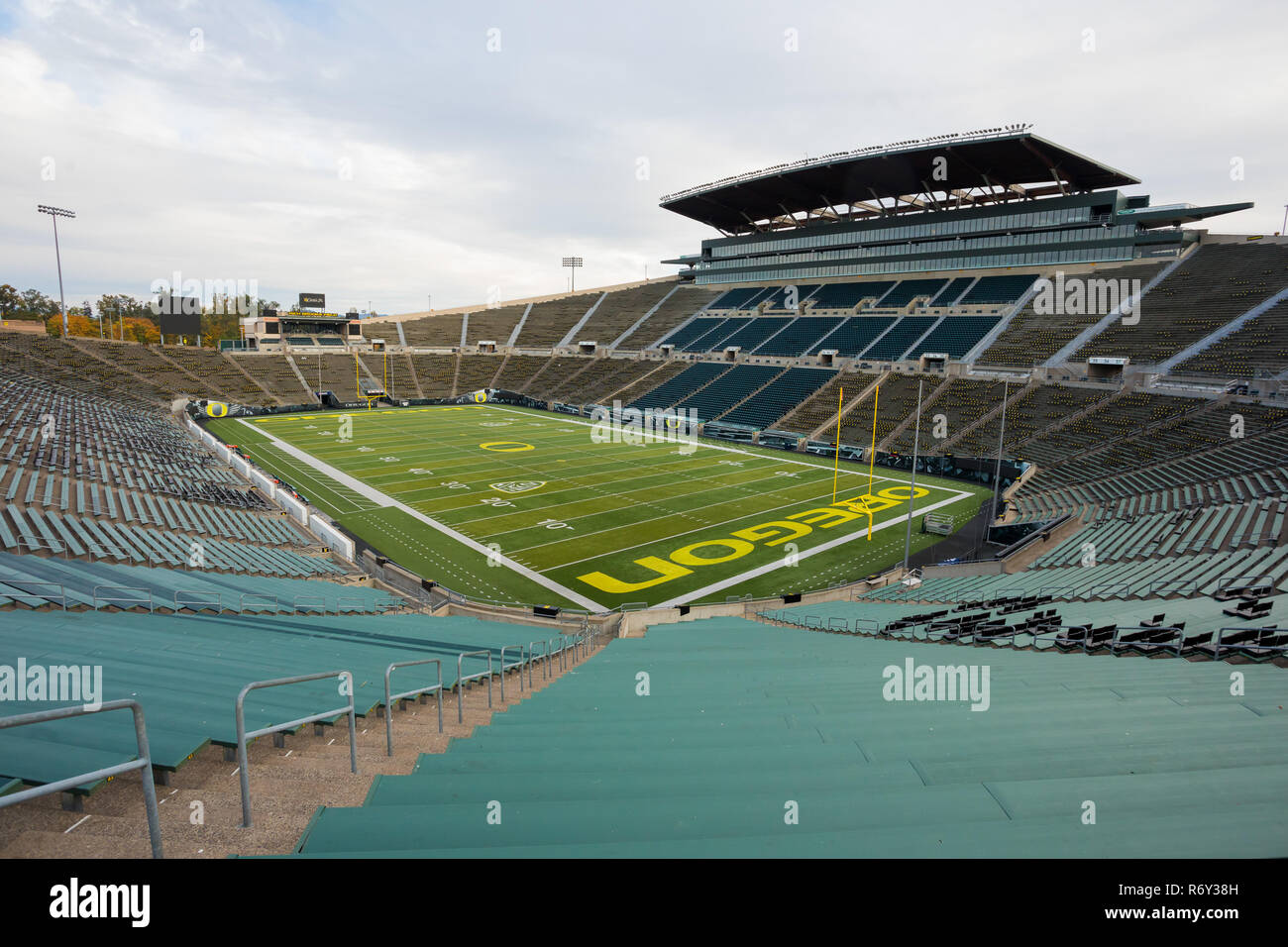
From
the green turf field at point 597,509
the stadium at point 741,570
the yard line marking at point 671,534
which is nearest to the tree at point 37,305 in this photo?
the stadium at point 741,570

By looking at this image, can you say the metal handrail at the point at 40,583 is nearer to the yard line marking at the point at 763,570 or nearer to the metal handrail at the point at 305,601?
the metal handrail at the point at 305,601

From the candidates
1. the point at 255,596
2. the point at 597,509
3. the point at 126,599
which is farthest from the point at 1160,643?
the point at 597,509

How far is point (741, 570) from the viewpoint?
23219mm

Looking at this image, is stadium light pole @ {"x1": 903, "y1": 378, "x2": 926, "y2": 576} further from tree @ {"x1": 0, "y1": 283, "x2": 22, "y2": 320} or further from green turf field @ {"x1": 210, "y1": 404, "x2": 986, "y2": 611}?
tree @ {"x1": 0, "y1": 283, "x2": 22, "y2": 320}

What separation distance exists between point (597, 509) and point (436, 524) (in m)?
7.21

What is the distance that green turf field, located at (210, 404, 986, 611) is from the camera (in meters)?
22.5

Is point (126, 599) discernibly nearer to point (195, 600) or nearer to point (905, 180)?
point (195, 600)

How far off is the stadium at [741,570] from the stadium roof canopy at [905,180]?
0.48 metres

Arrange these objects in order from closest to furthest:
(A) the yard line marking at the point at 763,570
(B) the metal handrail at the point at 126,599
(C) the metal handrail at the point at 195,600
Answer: (B) the metal handrail at the point at 126,599 → (C) the metal handrail at the point at 195,600 → (A) the yard line marking at the point at 763,570

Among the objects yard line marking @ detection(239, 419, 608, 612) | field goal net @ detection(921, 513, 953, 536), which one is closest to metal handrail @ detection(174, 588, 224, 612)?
yard line marking @ detection(239, 419, 608, 612)

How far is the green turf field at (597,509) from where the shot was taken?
2248cm

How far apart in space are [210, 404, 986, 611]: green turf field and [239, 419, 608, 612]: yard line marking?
0.10 metres
